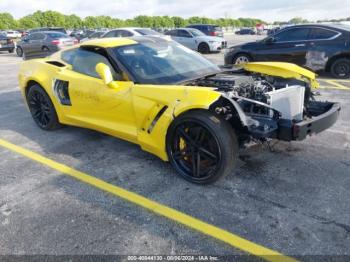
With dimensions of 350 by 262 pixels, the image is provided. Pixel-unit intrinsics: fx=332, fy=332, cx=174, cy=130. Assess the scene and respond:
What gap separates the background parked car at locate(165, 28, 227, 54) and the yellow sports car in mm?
12711

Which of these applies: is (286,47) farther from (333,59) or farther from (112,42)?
(112,42)

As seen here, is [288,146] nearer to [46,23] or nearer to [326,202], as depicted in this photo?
[326,202]

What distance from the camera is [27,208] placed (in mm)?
3154

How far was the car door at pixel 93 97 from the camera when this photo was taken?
3.76 metres

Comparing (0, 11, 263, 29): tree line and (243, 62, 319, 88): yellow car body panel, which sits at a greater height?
(0, 11, 263, 29): tree line

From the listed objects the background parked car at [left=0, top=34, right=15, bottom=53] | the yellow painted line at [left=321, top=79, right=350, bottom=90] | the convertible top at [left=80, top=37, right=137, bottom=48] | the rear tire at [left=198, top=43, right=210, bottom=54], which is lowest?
the yellow painted line at [left=321, top=79, right=350, bottom=90]

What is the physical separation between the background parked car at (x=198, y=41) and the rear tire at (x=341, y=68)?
28.9 feet

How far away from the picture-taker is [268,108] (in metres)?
3.30

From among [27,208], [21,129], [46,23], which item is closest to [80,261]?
[27,208]

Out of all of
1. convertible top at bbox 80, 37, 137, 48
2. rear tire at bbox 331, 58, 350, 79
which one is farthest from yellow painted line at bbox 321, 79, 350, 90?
convertible top at bbox 80, 37, 137, 48

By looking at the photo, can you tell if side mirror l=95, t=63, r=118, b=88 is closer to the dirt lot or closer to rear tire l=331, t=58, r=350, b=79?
the dirt lot

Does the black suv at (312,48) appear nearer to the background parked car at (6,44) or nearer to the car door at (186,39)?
the car door at (186,39)

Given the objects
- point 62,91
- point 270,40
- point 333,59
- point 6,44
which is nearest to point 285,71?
point 62,91

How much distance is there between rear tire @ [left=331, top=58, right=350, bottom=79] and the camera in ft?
28.1
